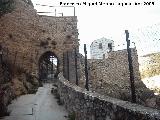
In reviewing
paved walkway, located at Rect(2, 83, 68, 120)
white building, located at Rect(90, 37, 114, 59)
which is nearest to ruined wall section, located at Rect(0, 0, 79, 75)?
paved walkway, located at Rect(2, 83, 68, 120)

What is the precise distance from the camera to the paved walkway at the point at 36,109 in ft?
40.8

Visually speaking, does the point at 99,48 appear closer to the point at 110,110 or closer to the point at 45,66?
the point at 45,66

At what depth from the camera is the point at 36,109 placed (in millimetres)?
14211

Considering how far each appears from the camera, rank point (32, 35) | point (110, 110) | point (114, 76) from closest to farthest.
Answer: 1. point (110, 110)
2. point (32, 35)
3. point (114, 76)

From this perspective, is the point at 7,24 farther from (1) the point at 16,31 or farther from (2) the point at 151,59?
(2) the point at 151,59

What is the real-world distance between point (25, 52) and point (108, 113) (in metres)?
22.8

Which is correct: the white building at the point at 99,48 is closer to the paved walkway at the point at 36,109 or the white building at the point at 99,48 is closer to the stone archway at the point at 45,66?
the stone archway at the point at 45,66

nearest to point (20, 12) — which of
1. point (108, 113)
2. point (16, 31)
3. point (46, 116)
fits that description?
point (16, 31)

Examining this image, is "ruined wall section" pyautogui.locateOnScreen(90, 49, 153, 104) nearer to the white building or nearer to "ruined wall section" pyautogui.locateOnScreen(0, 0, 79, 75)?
"ruined wall section" pyautogui.locateOnScreen(0, 0, 79, 75)

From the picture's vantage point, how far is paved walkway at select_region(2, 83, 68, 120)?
12.4 m

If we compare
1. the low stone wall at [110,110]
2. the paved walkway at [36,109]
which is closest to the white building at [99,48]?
the paved walkway at [36,109]

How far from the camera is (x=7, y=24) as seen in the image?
1055 inches

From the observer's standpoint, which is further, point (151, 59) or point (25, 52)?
A: point (151, 59)

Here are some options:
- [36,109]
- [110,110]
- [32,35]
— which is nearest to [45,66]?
[32,35]
